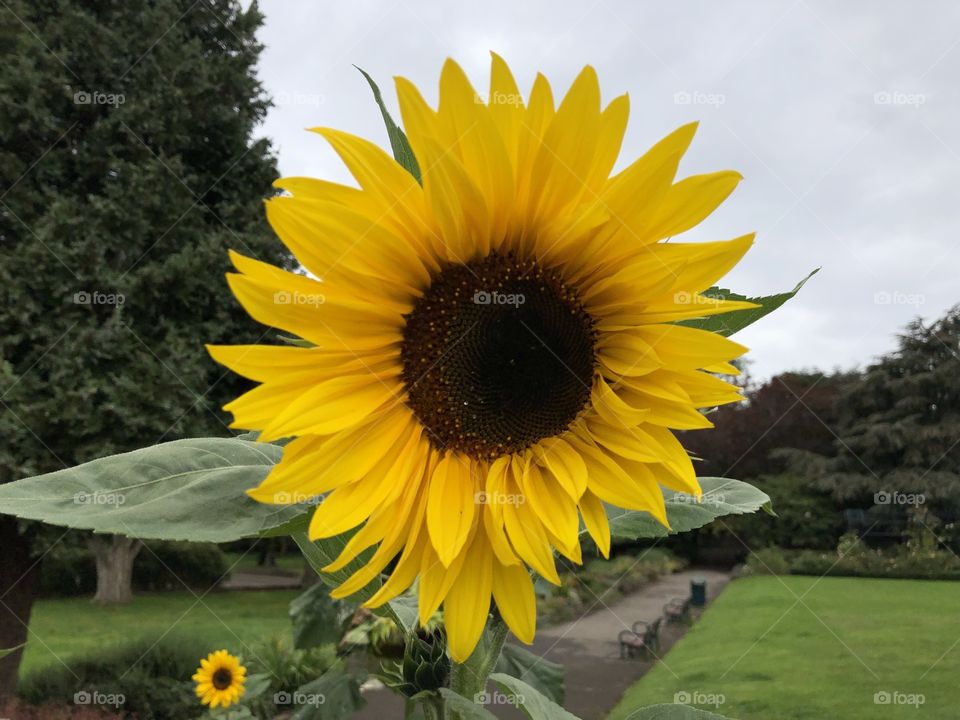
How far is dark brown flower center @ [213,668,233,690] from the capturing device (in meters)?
5.52

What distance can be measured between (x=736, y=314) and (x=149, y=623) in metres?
12.8

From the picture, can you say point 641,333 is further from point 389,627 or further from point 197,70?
point 197,70

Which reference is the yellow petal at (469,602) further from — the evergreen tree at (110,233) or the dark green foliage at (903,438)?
the dark green foliage at (903,438)

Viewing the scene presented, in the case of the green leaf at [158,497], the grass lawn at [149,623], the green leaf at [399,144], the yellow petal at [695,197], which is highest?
the green leaf at [399,144]

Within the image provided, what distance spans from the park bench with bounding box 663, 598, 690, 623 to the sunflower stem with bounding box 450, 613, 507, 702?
13.6 metres

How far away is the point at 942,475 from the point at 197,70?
2060 centimetres

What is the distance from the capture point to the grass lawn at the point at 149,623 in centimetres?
1011

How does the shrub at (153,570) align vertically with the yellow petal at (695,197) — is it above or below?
below

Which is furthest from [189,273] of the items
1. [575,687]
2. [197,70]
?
[575,687]

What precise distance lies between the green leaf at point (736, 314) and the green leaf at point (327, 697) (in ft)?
7.58

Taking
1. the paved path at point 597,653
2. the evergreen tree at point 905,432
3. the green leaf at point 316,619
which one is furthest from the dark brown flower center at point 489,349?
the evergreen tree at point 905,432

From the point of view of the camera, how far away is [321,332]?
2.53 feet

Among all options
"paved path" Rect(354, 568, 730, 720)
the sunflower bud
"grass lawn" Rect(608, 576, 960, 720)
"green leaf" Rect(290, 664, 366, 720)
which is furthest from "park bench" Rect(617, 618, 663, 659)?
the sunflower bud

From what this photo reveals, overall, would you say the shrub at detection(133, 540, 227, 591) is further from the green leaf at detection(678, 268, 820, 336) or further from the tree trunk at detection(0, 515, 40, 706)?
the green leaf at detection(678, 268, 820, 336)
